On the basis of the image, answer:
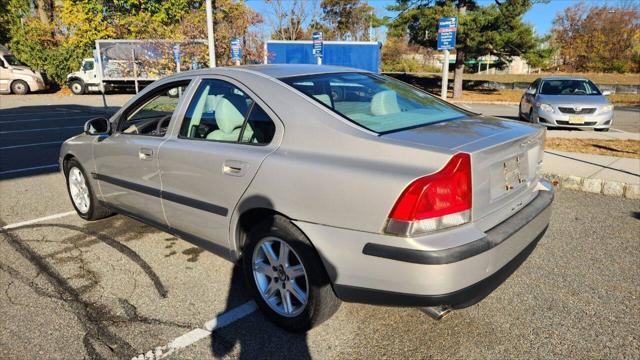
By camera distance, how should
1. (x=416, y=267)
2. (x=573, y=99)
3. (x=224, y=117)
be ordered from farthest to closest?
(x=573, y=99) < (x=224, y=117) < (x=416, y=267)

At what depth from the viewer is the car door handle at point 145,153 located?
3.52 metres

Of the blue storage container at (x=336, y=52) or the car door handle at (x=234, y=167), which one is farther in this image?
the blue storage container at (x=336, y=52)

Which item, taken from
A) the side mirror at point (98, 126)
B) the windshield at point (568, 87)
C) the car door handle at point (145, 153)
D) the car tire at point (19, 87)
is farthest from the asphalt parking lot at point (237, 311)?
the car tire at point (19, 87)

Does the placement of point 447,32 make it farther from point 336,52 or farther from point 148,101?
point 336,52

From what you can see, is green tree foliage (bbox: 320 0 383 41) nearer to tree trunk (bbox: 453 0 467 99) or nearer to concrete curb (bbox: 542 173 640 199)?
tree trunk (bbox: 453 0 467 99)

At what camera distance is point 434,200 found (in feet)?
7.17

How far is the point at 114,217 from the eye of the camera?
16.1 feet

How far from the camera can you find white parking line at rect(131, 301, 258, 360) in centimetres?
259

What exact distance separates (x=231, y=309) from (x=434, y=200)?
1.63 metres

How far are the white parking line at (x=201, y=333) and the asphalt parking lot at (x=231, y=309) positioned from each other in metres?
0.01

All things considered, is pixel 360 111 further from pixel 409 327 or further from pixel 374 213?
pixel 409 327

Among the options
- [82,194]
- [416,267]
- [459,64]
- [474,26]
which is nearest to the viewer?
[416,267]

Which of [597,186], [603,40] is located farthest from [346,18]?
[597,186]

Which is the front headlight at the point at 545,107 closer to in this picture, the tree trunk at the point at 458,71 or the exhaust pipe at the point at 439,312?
the exhaust pipe at the point at 439,312
